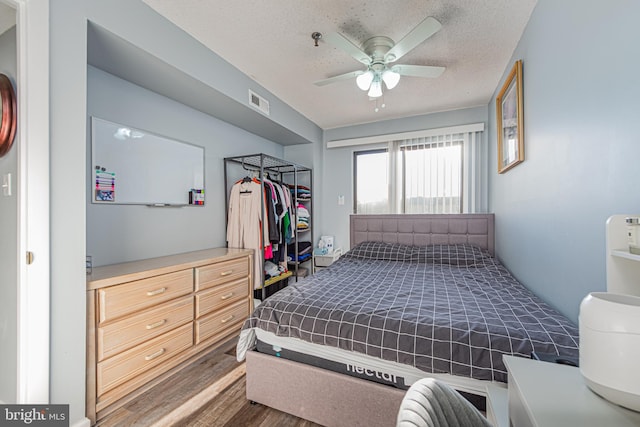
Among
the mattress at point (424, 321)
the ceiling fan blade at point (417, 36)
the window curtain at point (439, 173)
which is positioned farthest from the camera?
the window curtain at point (439, 173)

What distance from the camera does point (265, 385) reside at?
152 centimetres

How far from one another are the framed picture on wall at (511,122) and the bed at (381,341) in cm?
102

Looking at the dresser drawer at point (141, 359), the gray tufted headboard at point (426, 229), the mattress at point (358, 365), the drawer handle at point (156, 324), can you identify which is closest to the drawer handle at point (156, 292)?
the drawer handle at point (156, 324)

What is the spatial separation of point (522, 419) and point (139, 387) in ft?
6.60

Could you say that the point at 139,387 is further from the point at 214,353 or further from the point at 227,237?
the point at 227,237

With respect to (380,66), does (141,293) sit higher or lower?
lower

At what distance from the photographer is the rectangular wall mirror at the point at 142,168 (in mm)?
1926

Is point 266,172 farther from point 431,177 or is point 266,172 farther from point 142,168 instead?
point 431,177

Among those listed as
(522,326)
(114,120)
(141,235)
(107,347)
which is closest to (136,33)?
(114,120)

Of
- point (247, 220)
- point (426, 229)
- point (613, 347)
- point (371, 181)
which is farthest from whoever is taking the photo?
point (371, 181)

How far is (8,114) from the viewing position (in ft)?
4.28

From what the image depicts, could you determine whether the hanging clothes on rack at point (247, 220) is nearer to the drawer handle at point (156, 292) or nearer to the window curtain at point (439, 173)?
the drawer handle at point (156, 292)

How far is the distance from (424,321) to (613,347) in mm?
776

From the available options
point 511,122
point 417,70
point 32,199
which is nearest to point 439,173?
point 511,122
